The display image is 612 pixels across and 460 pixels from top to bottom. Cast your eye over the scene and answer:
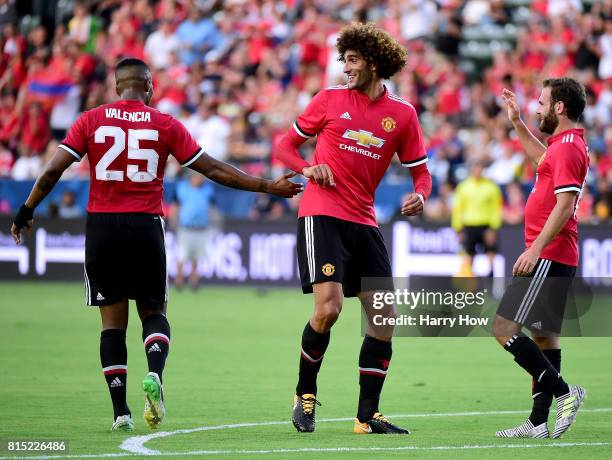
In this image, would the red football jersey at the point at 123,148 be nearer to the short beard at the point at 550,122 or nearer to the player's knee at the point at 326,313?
the player's knee at the point at 326,313

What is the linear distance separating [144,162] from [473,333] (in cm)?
900

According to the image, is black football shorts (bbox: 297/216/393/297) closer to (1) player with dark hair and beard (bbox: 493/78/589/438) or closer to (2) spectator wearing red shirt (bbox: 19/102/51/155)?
(1) player with dark hair and beard (bbox: 493/78/589/438)

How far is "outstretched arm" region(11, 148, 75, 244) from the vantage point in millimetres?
8570

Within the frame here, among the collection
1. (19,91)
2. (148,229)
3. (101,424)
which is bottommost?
(101,424)

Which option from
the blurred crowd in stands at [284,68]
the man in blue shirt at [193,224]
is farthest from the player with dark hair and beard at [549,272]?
the man in blue shirt at [193,224]

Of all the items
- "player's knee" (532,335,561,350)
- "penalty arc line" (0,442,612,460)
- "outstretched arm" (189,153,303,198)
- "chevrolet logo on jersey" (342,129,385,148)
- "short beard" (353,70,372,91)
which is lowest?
"penalty arc line" (0,442,612,460)

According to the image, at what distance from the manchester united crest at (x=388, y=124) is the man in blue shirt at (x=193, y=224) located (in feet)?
48.1

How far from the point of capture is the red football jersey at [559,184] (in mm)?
8195

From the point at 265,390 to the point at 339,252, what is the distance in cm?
290

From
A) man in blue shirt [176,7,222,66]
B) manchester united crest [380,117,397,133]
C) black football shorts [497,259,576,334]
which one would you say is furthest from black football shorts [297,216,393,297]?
man in blue shirt [176,7,222,66]

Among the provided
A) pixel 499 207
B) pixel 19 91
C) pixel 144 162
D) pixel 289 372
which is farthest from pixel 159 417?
pixel 19 91

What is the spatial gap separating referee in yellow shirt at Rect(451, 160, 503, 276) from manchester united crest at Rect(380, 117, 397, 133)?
12626 mm

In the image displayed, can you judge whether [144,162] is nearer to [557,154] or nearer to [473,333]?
[557,154]

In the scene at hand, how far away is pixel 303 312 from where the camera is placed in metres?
19.4
